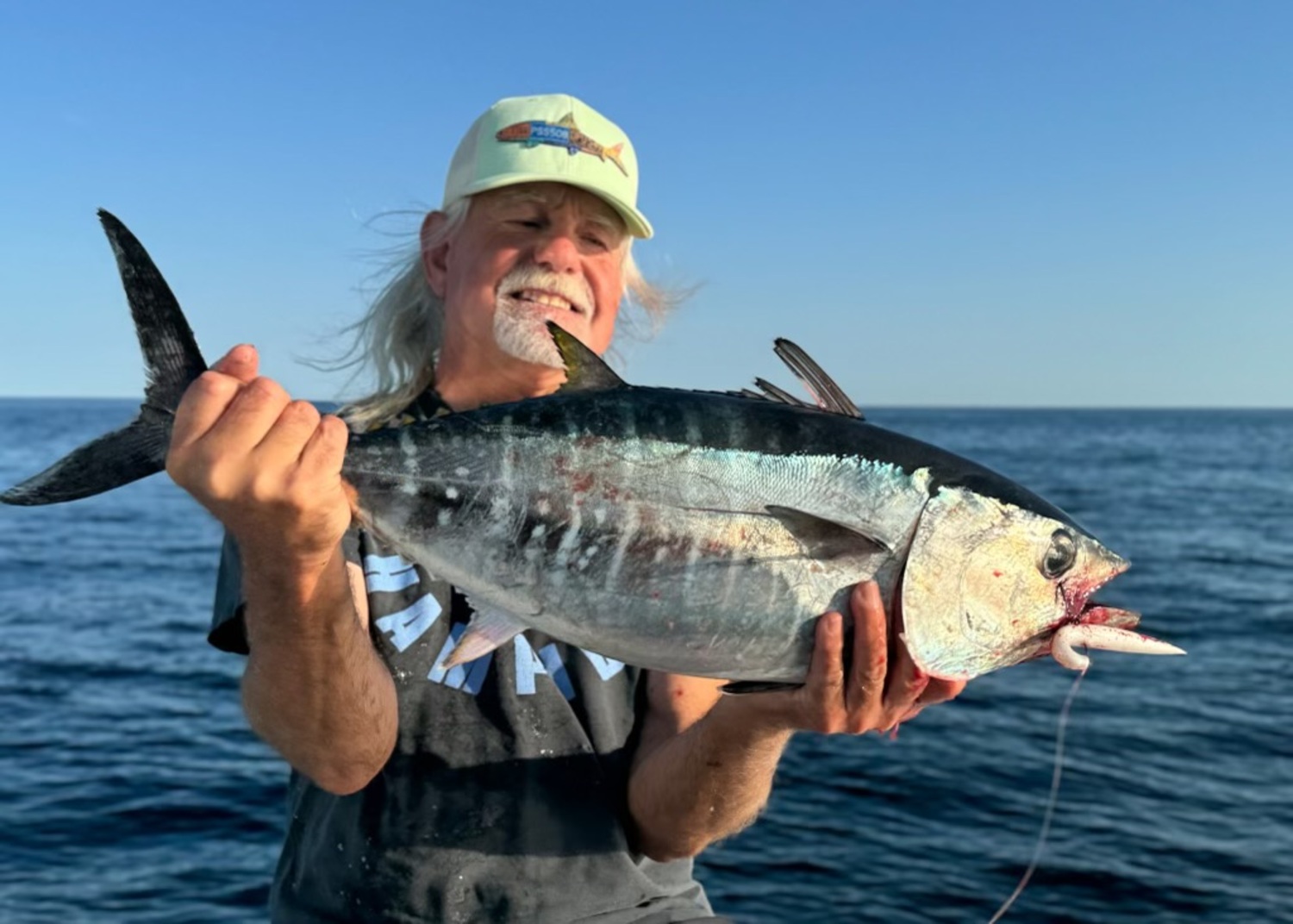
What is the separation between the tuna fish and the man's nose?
5.31 ft

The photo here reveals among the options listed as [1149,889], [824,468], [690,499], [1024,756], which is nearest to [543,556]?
[690,499]

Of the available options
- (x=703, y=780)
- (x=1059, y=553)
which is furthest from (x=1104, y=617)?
(x=703, y=780)

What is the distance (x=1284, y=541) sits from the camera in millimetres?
32875

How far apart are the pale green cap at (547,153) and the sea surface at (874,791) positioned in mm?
6971

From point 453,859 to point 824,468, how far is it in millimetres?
1981

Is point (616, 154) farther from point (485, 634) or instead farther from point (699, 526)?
point (485, 634)

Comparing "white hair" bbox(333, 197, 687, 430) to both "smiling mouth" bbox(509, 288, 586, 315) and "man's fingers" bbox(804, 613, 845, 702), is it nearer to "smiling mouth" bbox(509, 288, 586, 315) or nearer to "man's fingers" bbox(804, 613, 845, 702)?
"smiling mouth" bbox(509, 288, 586, 315)

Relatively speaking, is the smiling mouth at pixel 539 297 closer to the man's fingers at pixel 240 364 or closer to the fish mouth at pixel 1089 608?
the man's fingers at pixel 240 364

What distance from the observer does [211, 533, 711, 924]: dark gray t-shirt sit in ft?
13.0

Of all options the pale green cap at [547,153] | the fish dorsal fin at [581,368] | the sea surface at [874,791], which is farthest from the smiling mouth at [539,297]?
the sea surface at [874,791]

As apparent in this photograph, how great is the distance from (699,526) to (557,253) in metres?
2.04

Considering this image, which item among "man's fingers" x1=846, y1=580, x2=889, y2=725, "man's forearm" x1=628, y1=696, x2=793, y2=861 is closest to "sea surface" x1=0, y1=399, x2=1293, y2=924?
"man's forearm" x1=628, y1=696, x2=793, y2=861

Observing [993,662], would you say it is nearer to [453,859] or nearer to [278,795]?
[453,859]

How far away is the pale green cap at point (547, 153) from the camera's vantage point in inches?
185
